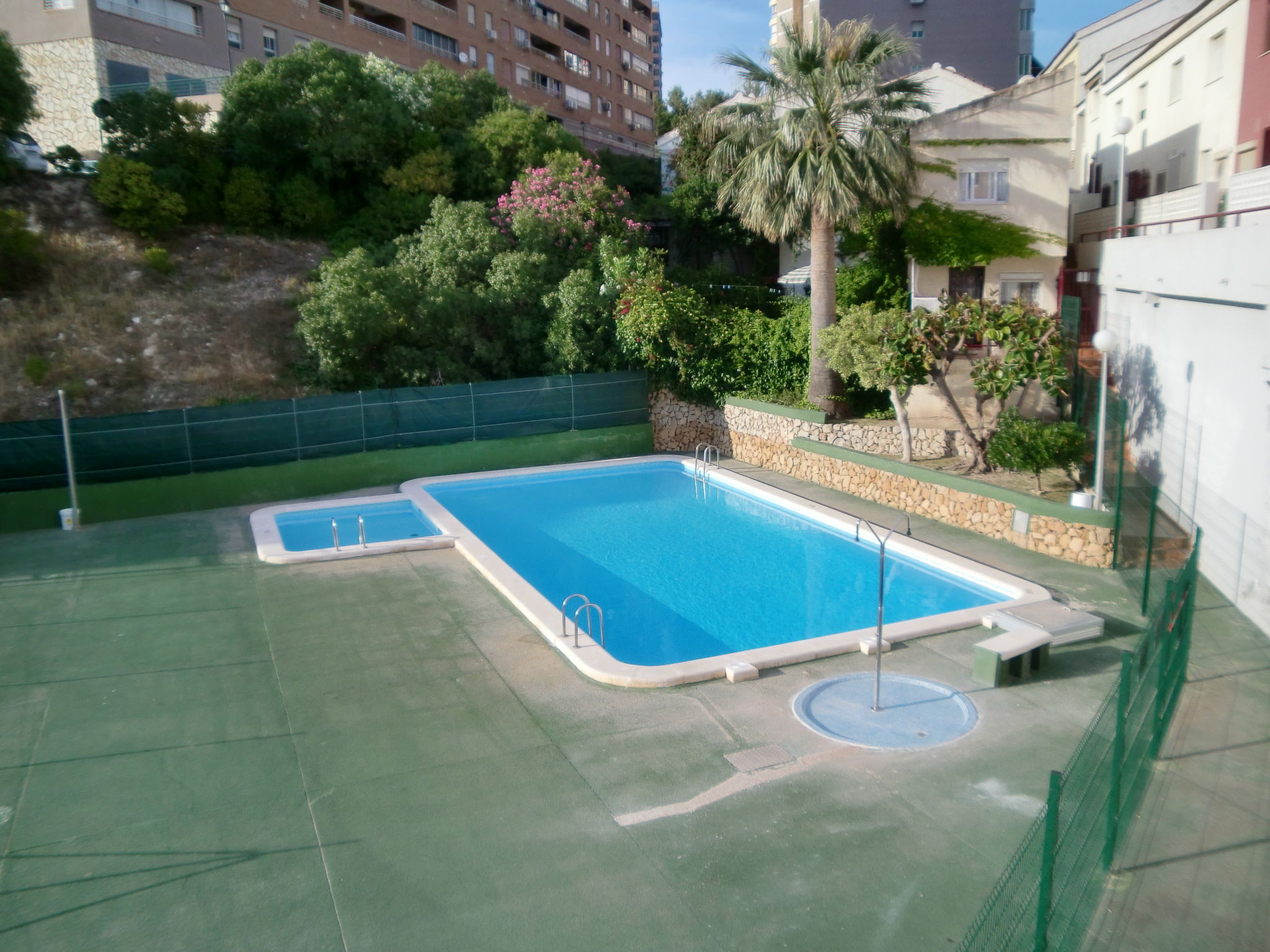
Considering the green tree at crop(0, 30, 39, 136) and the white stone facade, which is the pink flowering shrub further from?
the white stone facade

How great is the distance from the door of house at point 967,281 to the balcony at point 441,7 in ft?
103

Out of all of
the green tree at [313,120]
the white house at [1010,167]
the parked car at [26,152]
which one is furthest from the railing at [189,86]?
the white house at [1010,167]

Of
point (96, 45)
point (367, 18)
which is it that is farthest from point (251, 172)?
point (367, 18)

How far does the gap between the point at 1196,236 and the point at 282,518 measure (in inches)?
628

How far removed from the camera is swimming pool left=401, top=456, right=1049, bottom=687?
11.5 m

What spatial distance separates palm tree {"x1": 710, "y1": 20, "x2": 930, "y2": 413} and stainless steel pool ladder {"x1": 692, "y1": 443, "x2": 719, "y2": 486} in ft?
15.2

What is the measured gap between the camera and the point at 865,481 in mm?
Result: 17828

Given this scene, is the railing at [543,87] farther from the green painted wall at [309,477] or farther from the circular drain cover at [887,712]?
the circular drain cover at [887,712]

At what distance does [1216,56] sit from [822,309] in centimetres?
943

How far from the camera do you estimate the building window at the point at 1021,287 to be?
22266 mm

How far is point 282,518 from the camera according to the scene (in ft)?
58.7

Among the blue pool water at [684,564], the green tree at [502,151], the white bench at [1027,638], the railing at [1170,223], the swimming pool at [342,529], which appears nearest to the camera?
the white bench at [1027,638]

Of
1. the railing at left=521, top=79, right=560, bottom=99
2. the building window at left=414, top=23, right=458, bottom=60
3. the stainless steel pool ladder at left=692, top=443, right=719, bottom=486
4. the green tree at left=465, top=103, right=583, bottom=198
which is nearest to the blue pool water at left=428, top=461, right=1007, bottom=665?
the stainless steel pool ladder at left=692, top=443, right=719, bottom=486

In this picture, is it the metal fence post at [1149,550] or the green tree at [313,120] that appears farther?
the green tree at [313,120]
